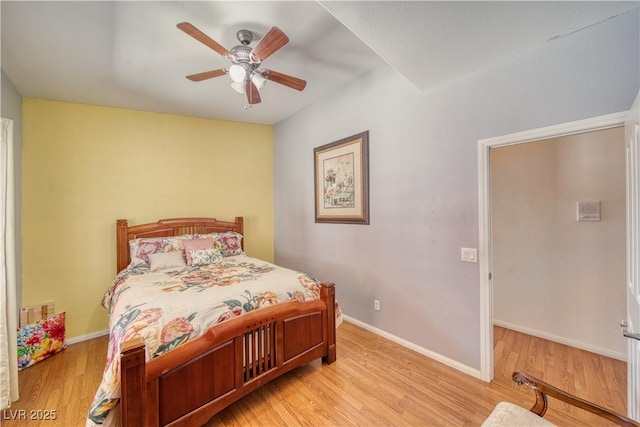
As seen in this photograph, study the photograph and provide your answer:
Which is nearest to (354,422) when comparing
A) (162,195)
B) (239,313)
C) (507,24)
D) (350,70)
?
(239,313)

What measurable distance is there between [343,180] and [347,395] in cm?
217

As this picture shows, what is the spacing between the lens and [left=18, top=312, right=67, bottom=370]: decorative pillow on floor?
97.1 inches

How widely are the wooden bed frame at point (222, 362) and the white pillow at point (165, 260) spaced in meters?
1.53

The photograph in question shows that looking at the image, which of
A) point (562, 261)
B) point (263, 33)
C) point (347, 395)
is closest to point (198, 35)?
point (263, 33)

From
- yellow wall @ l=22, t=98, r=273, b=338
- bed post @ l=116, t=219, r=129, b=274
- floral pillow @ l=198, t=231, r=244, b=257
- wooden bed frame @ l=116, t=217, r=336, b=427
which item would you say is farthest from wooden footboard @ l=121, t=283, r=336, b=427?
yellow wall @ l=22, t=98, r=273, b=338

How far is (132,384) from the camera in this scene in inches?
52.3

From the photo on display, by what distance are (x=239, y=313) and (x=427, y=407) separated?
146 centimetres

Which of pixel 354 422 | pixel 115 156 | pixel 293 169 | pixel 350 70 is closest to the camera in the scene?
pixel 354 422

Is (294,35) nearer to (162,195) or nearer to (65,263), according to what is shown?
(162,195)

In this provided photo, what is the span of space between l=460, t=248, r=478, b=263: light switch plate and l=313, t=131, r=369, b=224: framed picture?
1.04 m

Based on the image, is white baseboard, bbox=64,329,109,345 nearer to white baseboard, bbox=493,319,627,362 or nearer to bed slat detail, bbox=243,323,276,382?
bed slat detail, bbox=243,323,276,382

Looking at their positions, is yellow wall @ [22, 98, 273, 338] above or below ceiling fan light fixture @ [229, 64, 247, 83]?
below

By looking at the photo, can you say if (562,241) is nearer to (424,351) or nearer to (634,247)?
(634,247)

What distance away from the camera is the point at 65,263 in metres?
3.04
